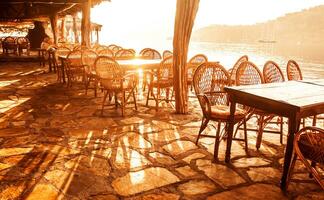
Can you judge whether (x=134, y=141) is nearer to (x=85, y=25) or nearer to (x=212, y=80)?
(x=212, y=80)

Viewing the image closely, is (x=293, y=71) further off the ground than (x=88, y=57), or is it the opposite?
(x=88, y=57)

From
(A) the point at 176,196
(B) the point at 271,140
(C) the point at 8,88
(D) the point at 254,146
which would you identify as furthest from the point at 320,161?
(C) the point at 8,88

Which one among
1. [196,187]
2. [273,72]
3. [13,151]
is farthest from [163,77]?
[196,187]

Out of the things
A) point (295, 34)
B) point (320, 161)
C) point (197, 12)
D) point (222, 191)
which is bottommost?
point (222, 191)

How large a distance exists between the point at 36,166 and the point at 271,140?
10.6ft

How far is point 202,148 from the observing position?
12.8 ft

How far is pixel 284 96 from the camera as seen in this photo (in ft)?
9.64

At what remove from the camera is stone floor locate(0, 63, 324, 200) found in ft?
9.09

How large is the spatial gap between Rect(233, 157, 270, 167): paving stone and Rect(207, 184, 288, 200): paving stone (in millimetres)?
476

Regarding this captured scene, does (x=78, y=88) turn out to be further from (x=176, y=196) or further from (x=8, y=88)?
(x=176, y=196)

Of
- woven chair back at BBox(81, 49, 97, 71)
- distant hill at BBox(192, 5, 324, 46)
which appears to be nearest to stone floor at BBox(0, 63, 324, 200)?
woven chair back at BBox(81, 49, 97, 71)

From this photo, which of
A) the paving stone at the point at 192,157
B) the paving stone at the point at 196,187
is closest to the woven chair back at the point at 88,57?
the paving stone at the point at 192,157

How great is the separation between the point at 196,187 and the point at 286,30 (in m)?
202

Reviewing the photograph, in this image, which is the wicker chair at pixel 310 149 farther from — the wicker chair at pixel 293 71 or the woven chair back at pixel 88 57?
the woven chair back at pixel 88 57
